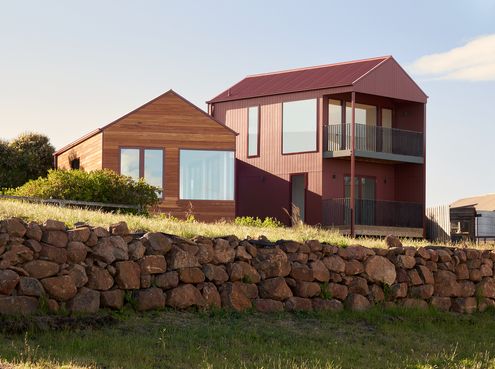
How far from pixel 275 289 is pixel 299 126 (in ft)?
61.5

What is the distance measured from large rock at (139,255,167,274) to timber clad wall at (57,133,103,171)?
1579cm

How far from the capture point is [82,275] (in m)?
13.4

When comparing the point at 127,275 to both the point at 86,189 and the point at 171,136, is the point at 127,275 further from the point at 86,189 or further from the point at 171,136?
the point at 171,136

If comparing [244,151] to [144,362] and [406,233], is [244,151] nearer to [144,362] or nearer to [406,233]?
[406,233]

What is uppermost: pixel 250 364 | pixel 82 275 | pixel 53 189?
pixel 53 189

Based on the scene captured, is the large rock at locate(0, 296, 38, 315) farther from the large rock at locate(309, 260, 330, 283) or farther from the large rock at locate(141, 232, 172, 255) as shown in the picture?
the large rock at locate(309, 260, 330, 283)

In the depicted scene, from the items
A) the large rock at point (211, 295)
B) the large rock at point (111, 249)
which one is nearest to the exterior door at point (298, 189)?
the large rock at point (211, 295)

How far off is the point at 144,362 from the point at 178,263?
3704 mm

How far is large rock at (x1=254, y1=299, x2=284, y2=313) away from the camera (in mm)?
15086

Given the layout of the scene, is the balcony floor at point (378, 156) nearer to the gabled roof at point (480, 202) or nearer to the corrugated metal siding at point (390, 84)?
the corrugated metal siding at point (390, 84)

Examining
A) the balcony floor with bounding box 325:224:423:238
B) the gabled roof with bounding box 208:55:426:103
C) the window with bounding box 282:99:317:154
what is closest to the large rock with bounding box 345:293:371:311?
the balcony floor with bounding box 325:224:423:238

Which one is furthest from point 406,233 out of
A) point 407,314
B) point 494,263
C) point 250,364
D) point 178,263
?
point 250,364

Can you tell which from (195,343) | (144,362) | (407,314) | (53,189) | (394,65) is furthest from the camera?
(394,65)

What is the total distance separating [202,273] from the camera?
1466cm
